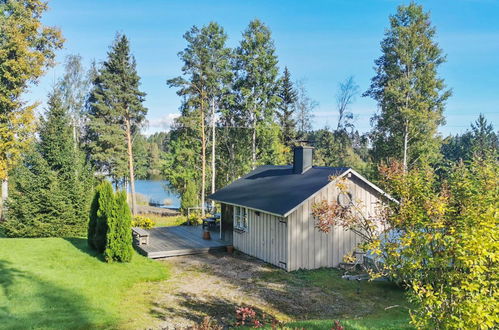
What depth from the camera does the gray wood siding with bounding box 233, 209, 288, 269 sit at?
11719mm

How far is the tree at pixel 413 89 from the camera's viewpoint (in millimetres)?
21172

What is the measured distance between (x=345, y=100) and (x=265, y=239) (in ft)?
68.7

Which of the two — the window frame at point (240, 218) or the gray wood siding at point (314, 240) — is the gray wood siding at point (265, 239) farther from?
the gray wood siding at point (314, 240)

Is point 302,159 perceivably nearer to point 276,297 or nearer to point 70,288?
point 276,297

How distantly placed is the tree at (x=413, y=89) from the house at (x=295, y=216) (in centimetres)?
1009

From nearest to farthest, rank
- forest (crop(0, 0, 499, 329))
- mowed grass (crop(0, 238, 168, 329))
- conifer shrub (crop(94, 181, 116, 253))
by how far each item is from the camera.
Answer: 1. forest (crop(0, 0, 499, 329))
2. mowed grass (crop(0, 238, 168, 329))
3. conifer shrub (crop(94, 181, 116, 253))

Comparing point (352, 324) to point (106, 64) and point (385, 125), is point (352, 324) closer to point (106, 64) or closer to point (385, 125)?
point (385, 125)

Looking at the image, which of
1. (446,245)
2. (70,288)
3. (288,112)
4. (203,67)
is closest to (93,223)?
(70,288)

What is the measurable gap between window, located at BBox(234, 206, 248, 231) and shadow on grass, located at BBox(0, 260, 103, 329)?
6.86m

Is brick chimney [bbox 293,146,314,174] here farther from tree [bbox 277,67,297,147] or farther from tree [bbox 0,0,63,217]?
tree [bbox 277,67,297,147]

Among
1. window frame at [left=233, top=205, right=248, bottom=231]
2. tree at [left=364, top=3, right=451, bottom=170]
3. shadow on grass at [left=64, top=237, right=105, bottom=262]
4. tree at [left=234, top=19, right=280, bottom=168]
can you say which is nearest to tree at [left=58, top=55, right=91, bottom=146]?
tree at [left=234, top=19, right=280, bottom=168]

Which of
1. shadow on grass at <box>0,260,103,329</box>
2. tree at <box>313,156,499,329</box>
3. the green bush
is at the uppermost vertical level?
tree at <box>313,156,499,329</box>

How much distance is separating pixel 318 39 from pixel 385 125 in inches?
280

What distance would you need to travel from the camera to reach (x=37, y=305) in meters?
7.58
